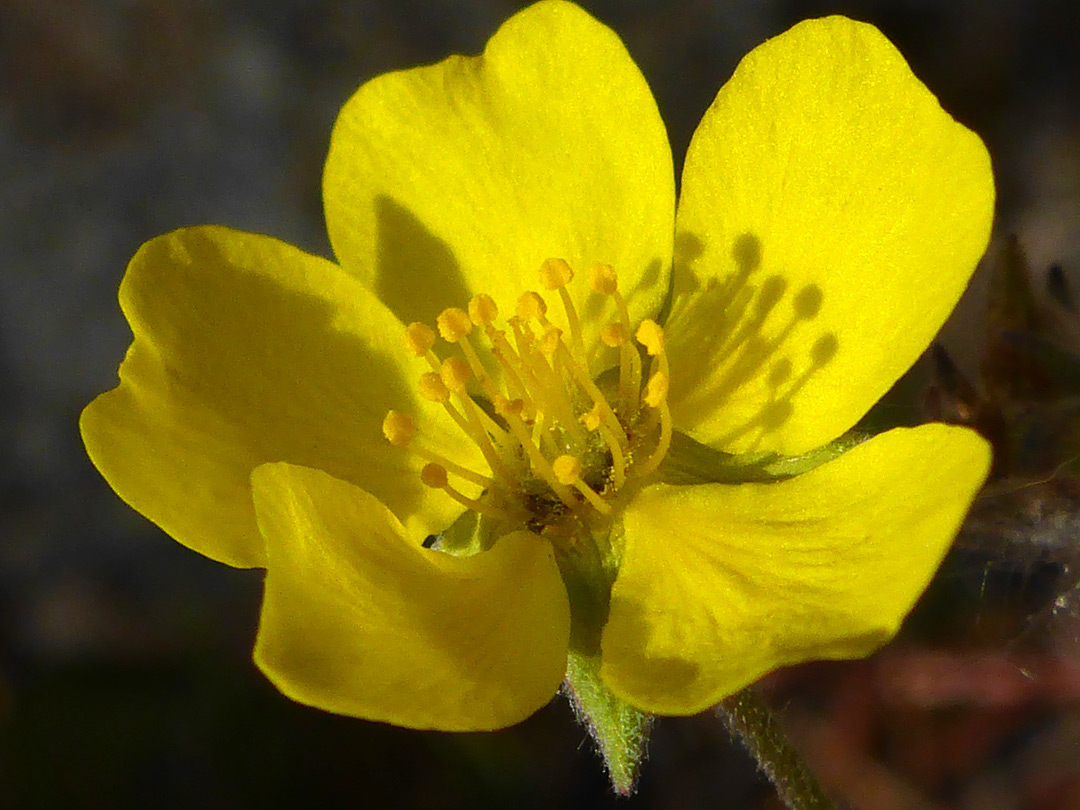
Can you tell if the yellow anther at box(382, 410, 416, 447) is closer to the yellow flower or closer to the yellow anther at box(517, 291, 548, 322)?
the yellow flower

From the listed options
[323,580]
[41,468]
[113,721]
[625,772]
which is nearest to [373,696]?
[323,580]

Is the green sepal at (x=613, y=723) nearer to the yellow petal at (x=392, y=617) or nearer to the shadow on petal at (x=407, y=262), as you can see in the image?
the yellow petal at (x=392, y=617)

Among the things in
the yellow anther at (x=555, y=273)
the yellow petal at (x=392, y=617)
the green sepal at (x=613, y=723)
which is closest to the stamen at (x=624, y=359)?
the yellow anther at (x=555, y=273)

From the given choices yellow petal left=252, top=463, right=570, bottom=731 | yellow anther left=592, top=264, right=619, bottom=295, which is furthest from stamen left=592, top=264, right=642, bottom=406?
yellow petal left=252, top=463, right=570, bottom=731

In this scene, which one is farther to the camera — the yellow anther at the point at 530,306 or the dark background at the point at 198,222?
the dark background at the point at 198,222

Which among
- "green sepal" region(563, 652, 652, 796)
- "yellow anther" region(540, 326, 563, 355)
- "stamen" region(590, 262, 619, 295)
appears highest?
"stamen" region(590, 262, 619, 295)

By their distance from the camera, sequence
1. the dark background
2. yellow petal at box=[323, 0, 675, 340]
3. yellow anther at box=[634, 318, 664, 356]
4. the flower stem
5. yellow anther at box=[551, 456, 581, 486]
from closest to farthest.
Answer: the flower stem, yellow anther at box=[551, 456, 581, 486], yellow anther at box=[634, 318, 664, 356], yellow petal at box=[323, 0, 675, 340], the dark background

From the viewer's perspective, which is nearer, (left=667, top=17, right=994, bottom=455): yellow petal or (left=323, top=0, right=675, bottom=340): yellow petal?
(left=667, top=17, right=994, bottom=455): yellow petal

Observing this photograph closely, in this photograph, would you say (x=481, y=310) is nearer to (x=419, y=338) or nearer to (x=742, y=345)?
(x=419, y=338)
